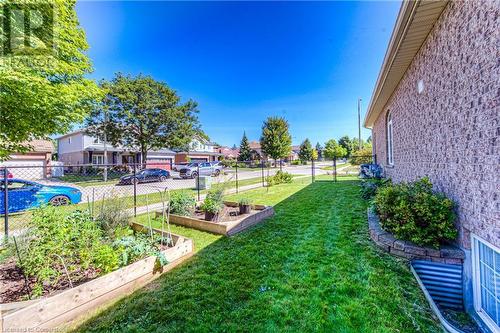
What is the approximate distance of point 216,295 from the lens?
8.18 feet

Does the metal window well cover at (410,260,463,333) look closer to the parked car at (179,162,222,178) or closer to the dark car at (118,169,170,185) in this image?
the dark car at (118,169,170,185)

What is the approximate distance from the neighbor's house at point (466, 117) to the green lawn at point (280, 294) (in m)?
0.80

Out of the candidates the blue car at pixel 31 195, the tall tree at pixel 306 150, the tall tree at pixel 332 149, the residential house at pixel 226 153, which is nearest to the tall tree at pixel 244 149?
the residential house at pixel 226 153

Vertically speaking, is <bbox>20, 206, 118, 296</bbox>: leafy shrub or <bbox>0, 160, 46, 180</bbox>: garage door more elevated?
<bbox>0, 160, 46, 180</bbox>: garage door

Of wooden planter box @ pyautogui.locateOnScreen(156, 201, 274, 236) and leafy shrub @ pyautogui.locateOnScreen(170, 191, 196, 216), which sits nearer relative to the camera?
wooden planter box @ pyautogui.locateOnScreen(156, 201, 274, 236)

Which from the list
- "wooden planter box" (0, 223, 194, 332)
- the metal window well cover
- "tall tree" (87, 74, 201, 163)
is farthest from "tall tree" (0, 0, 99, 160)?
"tall tree" (87, 74, 201, 163)

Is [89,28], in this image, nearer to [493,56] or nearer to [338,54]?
[493,56]

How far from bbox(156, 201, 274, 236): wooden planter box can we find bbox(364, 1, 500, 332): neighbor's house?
3.70 m

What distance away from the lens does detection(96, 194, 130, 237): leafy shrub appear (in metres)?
3.77

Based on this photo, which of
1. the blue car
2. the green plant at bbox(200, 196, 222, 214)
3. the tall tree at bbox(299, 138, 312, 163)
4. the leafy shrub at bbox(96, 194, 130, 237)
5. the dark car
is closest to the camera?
the leafy shrub at bbox(96, 194, 130, 237)

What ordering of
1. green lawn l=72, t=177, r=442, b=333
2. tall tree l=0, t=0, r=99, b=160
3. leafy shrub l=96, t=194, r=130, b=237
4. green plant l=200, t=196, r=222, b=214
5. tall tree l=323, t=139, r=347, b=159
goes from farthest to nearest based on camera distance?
1. tall tree l=323, t=139, r=347, b=159
2. green plant l=200, t=196, r=222, b=214
3. tall tree l=0, t=0, r=99, b=160
4. leafy shrub l=96, t=194, r=130, b=237
5. green lawn l=72, t=177, r=442, b=333

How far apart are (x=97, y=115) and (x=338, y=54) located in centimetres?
2173

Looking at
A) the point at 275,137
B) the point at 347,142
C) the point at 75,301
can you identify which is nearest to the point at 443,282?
the point at 75,301

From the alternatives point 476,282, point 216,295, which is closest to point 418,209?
point 476,282
